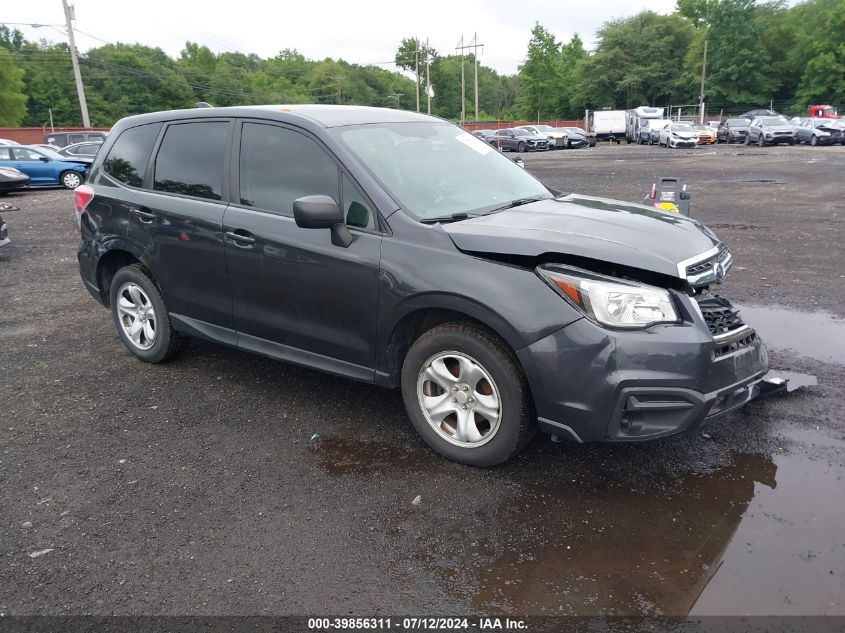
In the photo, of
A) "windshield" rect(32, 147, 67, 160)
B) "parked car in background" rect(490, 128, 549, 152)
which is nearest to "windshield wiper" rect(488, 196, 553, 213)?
"windshield" rect(32, 147, 67, 160)

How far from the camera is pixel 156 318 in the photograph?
Result: 5137mm

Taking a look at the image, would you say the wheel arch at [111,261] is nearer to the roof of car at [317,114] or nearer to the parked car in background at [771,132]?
the roof of car at [317,114]

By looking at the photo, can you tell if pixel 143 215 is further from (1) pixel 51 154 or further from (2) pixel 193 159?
(1) pixel 51 154

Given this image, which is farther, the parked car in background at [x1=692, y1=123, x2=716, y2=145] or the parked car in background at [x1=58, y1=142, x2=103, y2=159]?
the parked car in background at [x1=692, y1=123, x2=716, y2=145]

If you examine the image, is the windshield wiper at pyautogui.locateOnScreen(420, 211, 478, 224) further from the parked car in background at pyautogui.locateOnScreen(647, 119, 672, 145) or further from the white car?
the parked car in background at pyautogui.locateOnScreen(647, 119, 672, 145)

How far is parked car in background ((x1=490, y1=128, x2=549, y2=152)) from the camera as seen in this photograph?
4206 cm

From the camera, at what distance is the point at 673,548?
2998mm

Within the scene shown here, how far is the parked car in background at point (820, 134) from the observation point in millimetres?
35219

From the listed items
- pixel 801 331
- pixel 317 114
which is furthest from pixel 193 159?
pixel 801 331

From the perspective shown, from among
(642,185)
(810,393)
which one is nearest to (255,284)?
(810,393)

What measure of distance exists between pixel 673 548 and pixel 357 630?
4.67 feet

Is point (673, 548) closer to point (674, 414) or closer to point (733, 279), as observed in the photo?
point (674, 414)

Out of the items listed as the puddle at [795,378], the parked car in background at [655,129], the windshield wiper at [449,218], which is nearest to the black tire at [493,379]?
the windshield wiper at [449,218]

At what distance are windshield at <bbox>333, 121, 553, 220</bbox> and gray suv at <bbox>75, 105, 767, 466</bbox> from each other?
0.02m
